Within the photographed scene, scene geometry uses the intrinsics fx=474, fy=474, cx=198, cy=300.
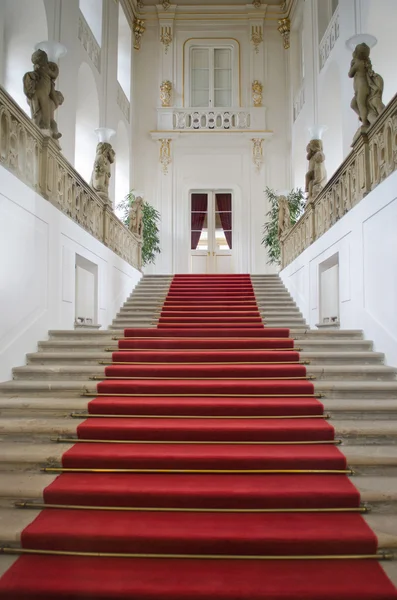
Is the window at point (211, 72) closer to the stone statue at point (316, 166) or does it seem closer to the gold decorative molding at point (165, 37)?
the gold decorative molding at point (165, 37)

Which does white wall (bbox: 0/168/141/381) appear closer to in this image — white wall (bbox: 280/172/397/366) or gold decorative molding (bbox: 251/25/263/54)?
white wall (bbox: 280/172/397/366)

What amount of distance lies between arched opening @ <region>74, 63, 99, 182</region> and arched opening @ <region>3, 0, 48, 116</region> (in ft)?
5.49

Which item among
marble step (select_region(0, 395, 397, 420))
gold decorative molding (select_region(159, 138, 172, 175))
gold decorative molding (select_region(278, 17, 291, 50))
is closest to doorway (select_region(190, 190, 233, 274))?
gold decorative molding (select_region(159, 138, 172, 175))

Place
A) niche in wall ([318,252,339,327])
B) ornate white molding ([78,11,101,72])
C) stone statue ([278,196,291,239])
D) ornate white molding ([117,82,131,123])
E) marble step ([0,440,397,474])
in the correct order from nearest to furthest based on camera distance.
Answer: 1. marble step ([0,440,397,474])
2. niche in wall ([318,252,339,327])
3. ornate white molding ([78,11,101,72])
4. stone statue ([278,196,291,239])
5. ornate white molding ([117,82,131,123])

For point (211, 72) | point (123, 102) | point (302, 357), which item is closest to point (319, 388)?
point (302, 357)

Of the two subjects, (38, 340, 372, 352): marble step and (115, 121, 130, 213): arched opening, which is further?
(115, 121, 130, 213): arched opening

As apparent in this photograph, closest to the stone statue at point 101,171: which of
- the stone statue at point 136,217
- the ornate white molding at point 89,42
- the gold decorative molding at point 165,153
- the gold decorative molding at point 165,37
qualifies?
the stone statue at point 136,217

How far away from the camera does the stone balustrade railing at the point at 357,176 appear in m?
5.22

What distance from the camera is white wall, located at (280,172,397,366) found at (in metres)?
4.97

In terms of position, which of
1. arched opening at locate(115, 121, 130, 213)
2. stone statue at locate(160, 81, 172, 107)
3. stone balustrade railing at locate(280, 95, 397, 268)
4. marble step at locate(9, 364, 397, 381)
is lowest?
marble step at locate(9, 364, 397, 381)

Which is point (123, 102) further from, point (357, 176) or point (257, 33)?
point (357, 176)

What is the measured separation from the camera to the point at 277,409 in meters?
4.20

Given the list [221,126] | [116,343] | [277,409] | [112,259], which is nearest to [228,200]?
[221,126]

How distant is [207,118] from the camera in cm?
1528
